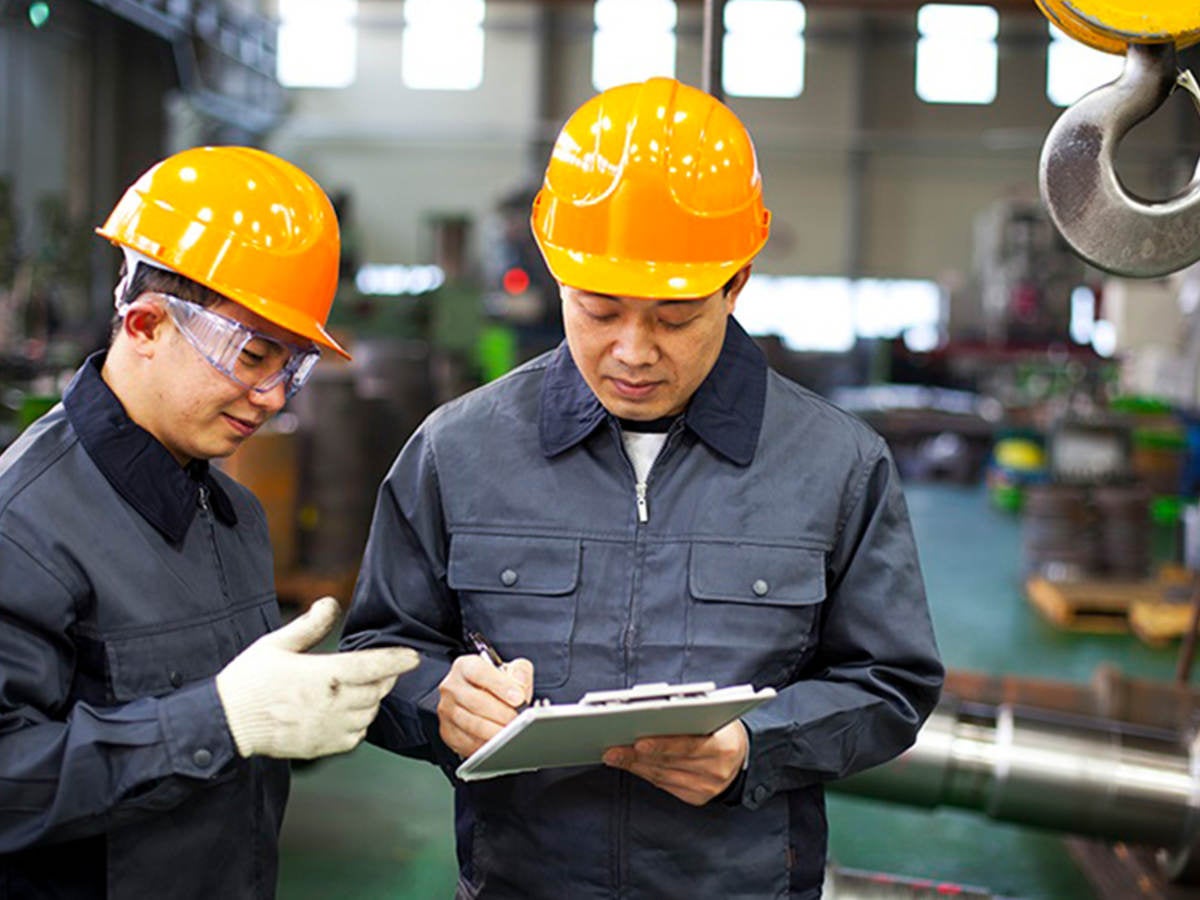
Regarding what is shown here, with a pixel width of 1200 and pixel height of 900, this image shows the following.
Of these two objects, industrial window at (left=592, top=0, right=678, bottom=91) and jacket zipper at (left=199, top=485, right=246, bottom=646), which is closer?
jacket zipper at (left=199, top=485, right=246, bottom=646)

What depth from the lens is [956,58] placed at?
1780 centimetres

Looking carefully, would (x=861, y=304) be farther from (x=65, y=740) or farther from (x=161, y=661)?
(x=65, y=740)

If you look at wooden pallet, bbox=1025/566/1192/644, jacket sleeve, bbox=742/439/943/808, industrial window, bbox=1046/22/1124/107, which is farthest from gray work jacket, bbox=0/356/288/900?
industrial window, bbox=1046/22/1124/107

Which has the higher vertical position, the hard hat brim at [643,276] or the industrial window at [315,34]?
the industrial window at [315,34]

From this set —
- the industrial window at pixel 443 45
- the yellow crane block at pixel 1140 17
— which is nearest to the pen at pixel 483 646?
the yellow crane block at pixel 1140 17

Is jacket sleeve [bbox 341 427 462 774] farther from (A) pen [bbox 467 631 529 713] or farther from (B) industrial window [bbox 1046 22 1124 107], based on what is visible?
(B) industrial window [bbox 1046 22 1124 107]

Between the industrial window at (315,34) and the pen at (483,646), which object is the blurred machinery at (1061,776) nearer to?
the pen at (483,646)

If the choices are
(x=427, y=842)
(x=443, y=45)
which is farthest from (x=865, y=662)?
(x=443, y=45)

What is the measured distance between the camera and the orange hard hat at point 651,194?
1719 millimetres

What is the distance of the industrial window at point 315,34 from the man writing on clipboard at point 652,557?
55.9 feet

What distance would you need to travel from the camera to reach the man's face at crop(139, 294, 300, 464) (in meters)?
1.66

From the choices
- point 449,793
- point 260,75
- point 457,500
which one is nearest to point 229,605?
point 457,500

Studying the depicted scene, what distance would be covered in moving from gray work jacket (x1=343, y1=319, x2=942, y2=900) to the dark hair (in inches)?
14.9

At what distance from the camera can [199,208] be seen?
1.68m
